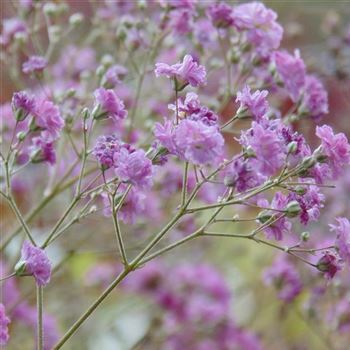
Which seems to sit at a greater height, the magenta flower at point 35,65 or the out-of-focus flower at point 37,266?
the magenta flower at point 35,65

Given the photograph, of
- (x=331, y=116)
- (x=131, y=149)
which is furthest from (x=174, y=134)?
(x=331, y=116)

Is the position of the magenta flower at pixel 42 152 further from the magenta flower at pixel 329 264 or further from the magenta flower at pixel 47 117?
the magenta flower at pixel 329 264

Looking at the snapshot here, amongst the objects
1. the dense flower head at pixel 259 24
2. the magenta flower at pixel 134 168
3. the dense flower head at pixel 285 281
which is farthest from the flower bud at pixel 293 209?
the dense flower head at pixel 285 281

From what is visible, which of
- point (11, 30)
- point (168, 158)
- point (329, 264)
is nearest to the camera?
point (329, 264)

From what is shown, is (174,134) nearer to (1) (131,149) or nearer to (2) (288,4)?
(1) (131,149)

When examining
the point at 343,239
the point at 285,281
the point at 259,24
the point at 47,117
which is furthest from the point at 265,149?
the point at 285,281

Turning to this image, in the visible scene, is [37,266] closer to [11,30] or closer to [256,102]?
[256,102]

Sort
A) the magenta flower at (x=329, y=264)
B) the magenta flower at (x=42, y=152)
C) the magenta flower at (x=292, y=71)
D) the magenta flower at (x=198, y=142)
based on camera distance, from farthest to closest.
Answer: the magenta flower at (x=292, y=71), the magenta flower at (x=42, y=152), the magenta flower at (x=329, y=264), the magenta flower at (x=198, y=142)
